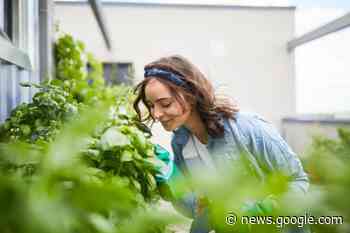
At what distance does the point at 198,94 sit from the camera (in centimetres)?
139

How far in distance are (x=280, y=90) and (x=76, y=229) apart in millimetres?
8164

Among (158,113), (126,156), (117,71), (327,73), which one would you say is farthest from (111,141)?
(117,71)

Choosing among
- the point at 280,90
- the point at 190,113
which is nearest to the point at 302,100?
the point at 280,90

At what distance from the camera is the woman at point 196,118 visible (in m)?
1.27

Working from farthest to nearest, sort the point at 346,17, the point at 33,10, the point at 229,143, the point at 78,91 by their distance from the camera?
the point at 346,17
the point at 33,10
the point at 78,91
the point at 229,143

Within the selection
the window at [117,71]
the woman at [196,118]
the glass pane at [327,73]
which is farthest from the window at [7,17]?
the window at [117,71]

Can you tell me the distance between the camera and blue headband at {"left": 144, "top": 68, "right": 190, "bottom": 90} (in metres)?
1.30

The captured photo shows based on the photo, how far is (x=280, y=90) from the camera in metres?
8.22

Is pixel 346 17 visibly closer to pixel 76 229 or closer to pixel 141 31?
pixel 141 31

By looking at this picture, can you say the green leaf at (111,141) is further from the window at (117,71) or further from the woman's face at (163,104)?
the window at (117,71)

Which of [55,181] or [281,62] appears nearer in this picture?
[55,181]

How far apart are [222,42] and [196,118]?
6.86 meters

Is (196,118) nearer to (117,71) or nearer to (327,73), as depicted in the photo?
(327,73)

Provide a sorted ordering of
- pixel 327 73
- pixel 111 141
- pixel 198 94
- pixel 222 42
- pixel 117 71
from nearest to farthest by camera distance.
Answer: pixel 111 141 → pixel 198 94 → pixel 327 73 → pixel 117 71 → pixel 222 42
